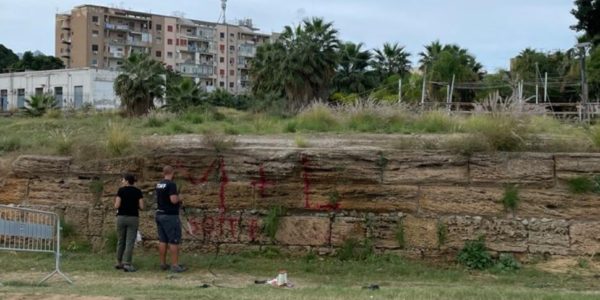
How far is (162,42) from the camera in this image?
383 feet

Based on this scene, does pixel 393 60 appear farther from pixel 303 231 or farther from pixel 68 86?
pixel 303 231

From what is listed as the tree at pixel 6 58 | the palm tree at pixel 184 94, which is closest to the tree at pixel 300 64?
the palm tree at pixel 184 94

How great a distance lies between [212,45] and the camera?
123 metres

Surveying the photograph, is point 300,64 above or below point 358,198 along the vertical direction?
above

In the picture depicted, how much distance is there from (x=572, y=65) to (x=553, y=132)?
126ft

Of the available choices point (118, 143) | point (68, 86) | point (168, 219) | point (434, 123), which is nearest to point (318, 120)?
point (434, 123)

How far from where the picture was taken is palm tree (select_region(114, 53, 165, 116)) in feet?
125

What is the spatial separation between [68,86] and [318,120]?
198 feet

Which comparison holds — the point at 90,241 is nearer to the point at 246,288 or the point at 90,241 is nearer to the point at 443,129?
the point at 246,288

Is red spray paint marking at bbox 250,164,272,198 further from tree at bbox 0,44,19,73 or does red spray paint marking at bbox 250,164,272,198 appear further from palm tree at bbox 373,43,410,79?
tree at bbox 0,44,19,73

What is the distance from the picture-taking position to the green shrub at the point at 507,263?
35.1ft

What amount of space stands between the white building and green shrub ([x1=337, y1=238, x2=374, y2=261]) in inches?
2289

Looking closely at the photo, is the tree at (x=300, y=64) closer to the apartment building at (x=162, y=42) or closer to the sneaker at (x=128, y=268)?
the sneaker at (x=128, y=268)

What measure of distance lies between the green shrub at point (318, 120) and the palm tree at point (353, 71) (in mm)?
40988
